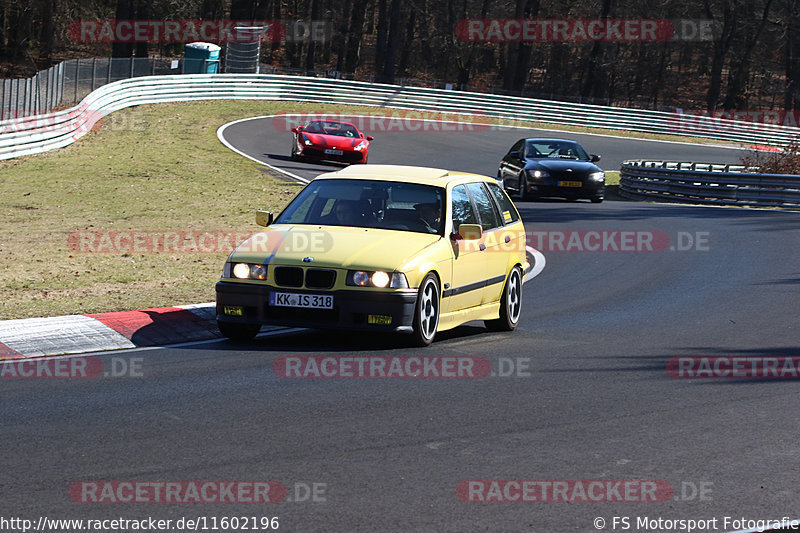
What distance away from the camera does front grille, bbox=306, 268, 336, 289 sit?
30.3 ft

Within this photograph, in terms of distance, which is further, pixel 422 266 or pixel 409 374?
pixel 422 266

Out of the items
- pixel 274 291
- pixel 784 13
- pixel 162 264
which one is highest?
pixel 784 13

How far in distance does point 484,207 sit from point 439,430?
4.71m

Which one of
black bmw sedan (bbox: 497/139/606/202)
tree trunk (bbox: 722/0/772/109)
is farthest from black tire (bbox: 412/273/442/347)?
tree trunk (bbox: 722/0/772/109)

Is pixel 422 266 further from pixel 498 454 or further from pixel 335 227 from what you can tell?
pixel 498 454

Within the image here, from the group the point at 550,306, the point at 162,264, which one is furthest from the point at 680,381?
the point at 162,264

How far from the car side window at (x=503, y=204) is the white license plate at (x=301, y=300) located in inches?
115

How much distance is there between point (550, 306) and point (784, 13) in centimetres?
8143

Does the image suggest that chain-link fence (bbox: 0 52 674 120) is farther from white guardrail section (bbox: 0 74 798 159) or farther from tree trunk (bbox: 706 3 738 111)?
tree trunk (bbox: 706 3 738 111)

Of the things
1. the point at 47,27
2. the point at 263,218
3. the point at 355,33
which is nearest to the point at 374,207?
the point at 263,218

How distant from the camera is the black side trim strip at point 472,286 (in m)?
9.98

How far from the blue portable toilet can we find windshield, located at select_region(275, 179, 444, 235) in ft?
137

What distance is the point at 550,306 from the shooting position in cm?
1324

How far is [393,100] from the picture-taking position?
50.3m
